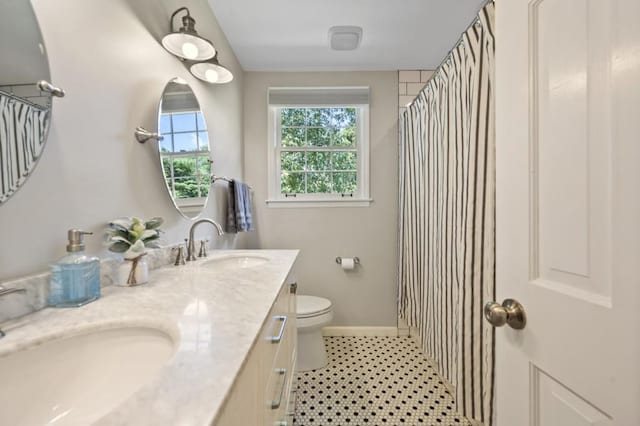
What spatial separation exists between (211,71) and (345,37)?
942 mm

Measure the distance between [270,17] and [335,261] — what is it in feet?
5.98

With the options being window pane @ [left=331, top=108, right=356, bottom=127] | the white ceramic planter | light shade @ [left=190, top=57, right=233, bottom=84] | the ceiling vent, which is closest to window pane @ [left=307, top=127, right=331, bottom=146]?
window pane @ [left=331, top=108, right=356, bottom=127]

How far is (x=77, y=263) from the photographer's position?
66 centimetres

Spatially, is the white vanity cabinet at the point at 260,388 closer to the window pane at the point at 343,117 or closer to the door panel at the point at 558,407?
the door panel at the point at 558,407

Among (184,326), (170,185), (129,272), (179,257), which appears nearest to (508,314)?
(184,326)

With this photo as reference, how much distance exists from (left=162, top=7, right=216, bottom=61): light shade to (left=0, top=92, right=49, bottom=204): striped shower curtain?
0.69m

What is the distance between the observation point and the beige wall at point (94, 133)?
0.65 metres

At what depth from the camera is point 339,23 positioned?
1729 mm

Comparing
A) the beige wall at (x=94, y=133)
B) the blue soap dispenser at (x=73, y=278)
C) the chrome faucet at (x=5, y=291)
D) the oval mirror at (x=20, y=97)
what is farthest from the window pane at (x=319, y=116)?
the chrome faucet at (x=5, y=291)

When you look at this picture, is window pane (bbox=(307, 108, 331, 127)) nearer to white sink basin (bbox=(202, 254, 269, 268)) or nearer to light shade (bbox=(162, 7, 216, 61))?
light shade (bbox=(162, 7, 216, 61))

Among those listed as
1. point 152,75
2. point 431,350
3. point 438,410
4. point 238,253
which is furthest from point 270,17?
point 438,410

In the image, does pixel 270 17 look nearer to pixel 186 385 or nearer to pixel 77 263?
pixel 77 263

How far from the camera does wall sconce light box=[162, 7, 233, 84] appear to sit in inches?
44.9

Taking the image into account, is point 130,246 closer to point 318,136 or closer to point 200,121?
point 200,121
